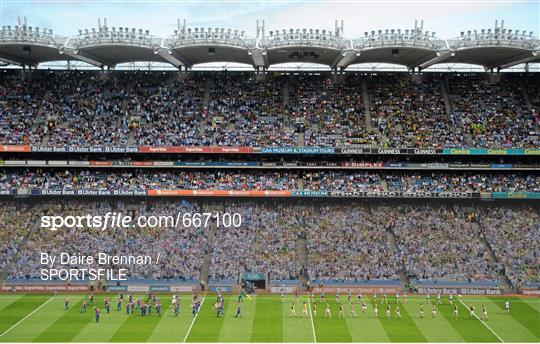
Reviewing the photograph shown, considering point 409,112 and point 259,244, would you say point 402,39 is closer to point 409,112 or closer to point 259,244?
point 409,112

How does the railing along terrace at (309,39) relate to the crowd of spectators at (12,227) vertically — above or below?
above

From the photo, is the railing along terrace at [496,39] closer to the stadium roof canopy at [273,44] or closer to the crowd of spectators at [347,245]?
the stadium roof canopy at [273,44]

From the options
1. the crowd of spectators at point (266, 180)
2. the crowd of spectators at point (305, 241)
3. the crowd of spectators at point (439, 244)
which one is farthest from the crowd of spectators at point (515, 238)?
the crowd of spectators at point (266, 180)

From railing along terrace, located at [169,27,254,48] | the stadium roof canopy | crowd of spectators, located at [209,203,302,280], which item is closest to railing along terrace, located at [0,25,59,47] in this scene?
the stadium roof canopy

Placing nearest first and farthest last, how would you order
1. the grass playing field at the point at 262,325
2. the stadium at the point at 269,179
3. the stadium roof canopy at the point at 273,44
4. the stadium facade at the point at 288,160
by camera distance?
the grass playing field at the point at 262,325 → the stadium at the point at 269,179 → the stadium facade at the point at 288,160 → the stadium roof canopy at the point at 273,44

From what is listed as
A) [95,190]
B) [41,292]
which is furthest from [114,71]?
[41,292]

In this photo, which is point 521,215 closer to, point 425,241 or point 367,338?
point 425,241

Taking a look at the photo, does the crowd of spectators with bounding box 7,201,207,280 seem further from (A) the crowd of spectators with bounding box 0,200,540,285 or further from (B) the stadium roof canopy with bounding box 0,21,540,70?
(B) the stadium roof canopy with bounding box 0,21,540,70
